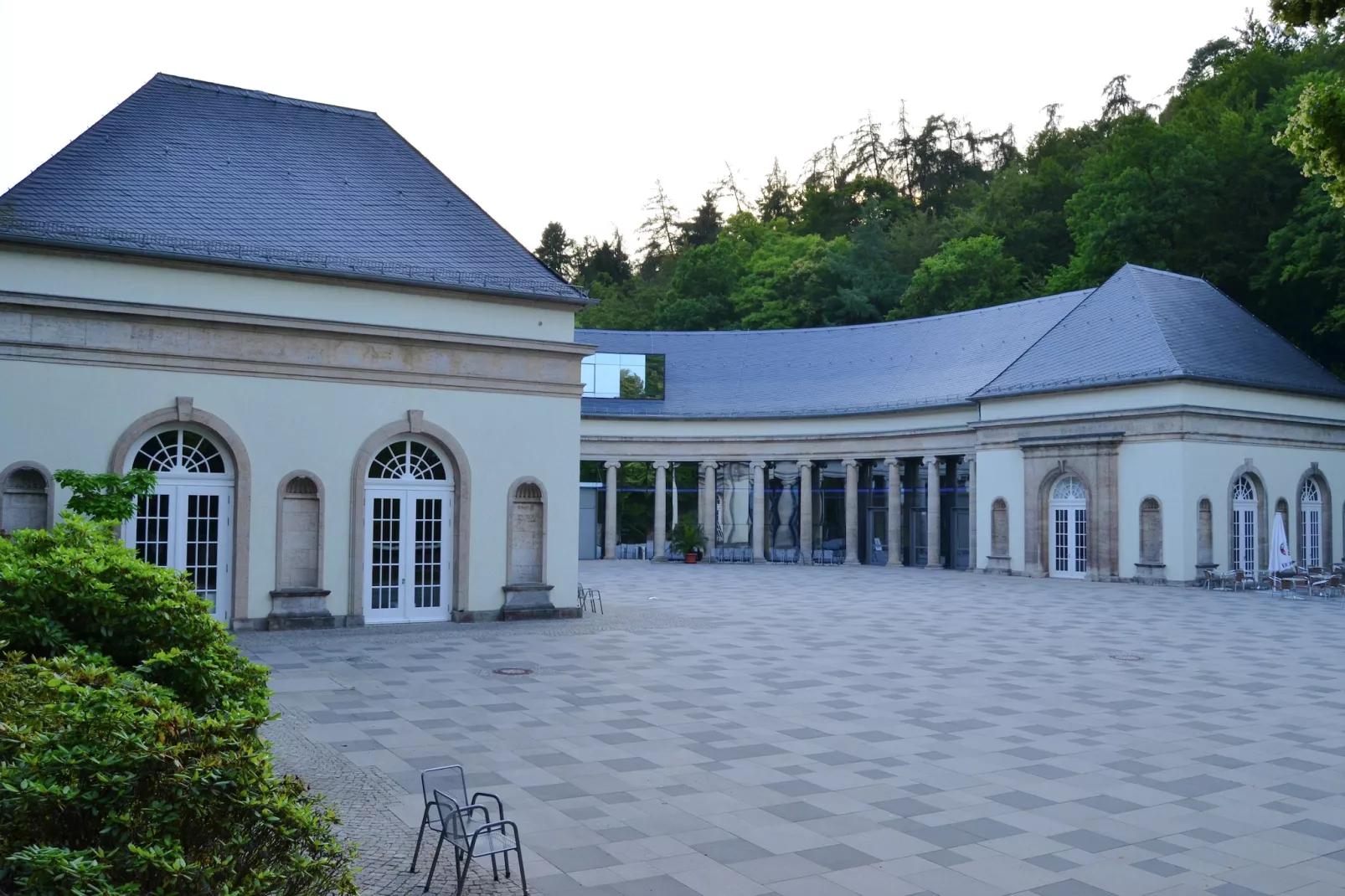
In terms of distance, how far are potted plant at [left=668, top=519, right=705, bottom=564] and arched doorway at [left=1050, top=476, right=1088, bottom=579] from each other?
15.6 m

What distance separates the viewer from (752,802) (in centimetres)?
987

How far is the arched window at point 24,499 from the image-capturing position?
64.5 ft

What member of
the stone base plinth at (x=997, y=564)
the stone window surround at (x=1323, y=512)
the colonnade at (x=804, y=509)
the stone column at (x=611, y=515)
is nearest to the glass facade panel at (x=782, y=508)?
the colonnade at (x=804, y=509)

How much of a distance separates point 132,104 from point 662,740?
19662 millimetres

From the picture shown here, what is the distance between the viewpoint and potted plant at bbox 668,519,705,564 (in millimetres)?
48750

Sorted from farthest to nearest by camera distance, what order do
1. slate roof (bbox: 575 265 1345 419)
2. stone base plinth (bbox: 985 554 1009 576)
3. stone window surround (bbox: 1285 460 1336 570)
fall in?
stone base plinth (bbox: 985 554 1009 576), stone window surround (bbox: 1285 460 1336 570), slate roof (bbox: 575 265 1345 419)

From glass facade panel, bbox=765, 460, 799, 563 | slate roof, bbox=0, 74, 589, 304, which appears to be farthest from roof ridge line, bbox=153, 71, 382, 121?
glass facade panel, bbox=765, 460, 799, 563

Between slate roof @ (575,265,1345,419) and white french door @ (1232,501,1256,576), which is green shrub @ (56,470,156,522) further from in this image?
white french door @ (1232,501,1256,576)

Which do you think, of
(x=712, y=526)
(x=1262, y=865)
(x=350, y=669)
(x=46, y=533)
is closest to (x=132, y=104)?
(x=350, y=669)

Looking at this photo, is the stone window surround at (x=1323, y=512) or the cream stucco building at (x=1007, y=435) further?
the stone window surround at (x=1323, y=512)

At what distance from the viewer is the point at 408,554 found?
23312mm

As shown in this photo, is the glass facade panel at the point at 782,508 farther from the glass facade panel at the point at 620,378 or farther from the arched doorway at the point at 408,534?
the arched doorway at the point at 408,534

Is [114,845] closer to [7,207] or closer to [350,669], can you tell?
[350,669]

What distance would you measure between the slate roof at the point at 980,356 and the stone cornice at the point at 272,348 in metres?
20.9
